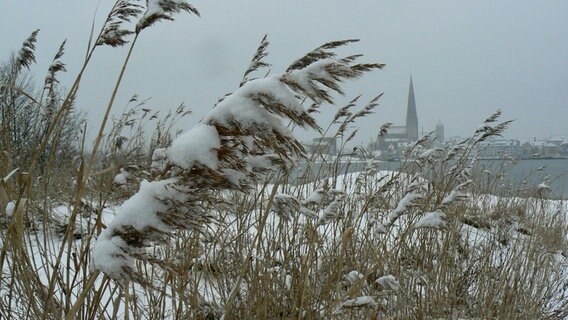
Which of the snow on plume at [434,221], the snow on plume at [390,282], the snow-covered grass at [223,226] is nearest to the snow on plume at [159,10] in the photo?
the snow-covered grass at [223,226]

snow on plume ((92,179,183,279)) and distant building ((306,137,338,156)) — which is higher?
distant building ((306,137,338,156))

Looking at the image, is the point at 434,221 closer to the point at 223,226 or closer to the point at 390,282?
the point at 390,282

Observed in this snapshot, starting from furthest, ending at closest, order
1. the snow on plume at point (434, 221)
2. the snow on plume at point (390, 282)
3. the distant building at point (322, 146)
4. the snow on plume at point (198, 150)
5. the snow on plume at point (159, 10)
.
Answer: the distant building at point (322, 146) → the snow on plume at point (434, 221) → the snow on plume at point (390, 282) → the snow on plume at point (159, 10) → the snow on plume at point (198, 150)

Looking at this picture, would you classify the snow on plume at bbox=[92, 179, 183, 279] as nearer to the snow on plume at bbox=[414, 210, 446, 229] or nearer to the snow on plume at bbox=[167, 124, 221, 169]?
the snow on plume at bbox=[167, 124, 221, 169]

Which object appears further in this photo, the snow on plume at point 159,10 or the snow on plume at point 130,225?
the snow on plume at point 159,10

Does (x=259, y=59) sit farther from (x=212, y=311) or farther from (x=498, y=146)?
(x=498, y=146)

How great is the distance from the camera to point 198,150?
768 mm

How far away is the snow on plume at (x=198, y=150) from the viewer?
0.76m

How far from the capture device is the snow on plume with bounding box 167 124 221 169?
0.76 meters

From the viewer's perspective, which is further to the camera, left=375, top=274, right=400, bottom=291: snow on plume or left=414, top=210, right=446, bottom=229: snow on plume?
left=414, top=210, right=446, bottom=229: snow on plume

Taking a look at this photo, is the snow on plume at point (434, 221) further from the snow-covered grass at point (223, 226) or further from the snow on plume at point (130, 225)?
the snow on plume at point (130, 225)

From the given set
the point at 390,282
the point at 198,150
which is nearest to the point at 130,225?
the point at 198,150

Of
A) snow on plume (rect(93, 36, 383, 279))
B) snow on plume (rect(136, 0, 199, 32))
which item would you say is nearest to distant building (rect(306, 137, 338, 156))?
snow on plume (rect(136, 0, 199, 32))

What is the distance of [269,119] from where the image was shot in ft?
2.53
